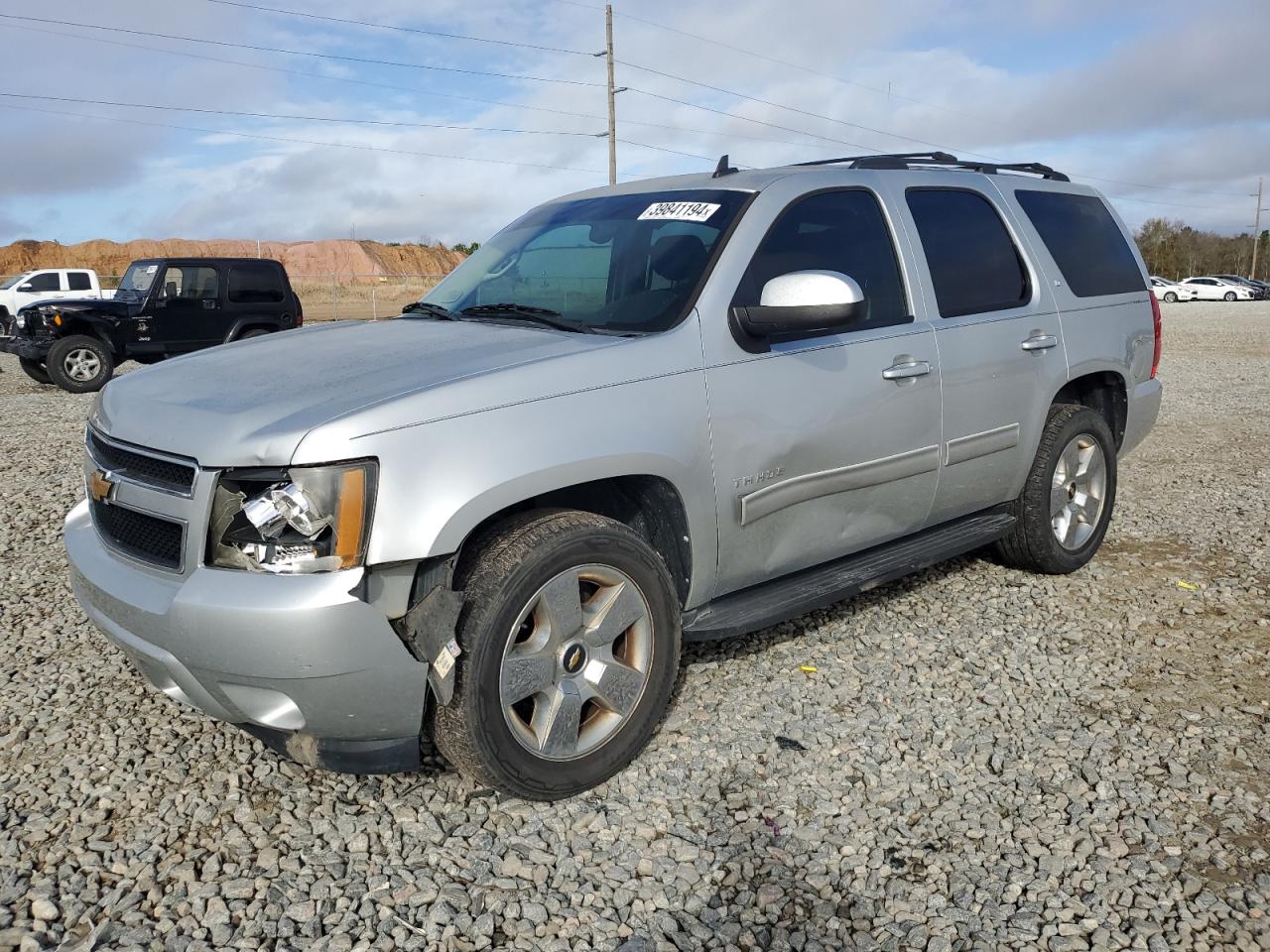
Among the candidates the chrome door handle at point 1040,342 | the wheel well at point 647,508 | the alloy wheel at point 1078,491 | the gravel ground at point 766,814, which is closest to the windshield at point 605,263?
the wheel well at point 647,508

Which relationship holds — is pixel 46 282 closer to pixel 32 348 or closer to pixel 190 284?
pixel 32 348

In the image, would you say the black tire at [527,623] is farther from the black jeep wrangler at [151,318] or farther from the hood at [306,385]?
the black jeep wrangler at [151,318]

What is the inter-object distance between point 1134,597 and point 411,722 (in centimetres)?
360

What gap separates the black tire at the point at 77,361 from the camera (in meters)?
14.0

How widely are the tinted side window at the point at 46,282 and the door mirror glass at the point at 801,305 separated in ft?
81.3

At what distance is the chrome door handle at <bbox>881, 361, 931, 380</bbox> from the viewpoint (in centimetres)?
384

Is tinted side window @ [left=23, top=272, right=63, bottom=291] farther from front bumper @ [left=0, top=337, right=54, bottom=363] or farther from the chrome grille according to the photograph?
the chrome grille

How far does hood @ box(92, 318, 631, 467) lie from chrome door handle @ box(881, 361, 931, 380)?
1154 millimetres

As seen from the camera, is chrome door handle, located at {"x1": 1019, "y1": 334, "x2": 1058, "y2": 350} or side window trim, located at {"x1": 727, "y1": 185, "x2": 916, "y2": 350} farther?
chrome door handle, located at {"x1": 1019, "y1": 334, "x2": 1058, "y2": 350}

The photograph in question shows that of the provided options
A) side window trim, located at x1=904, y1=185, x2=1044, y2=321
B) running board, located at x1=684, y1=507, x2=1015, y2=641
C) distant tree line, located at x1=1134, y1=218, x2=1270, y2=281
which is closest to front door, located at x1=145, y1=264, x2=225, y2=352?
side window trim, located at x1=904, y1=185, x2=1044, y2=321

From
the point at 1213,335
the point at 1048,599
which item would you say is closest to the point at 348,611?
the point at 1048,599

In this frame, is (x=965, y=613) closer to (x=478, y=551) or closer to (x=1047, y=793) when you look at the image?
(x=1047, y=793)

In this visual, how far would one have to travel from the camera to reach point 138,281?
15.1 m

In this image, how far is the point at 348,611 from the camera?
257cm
